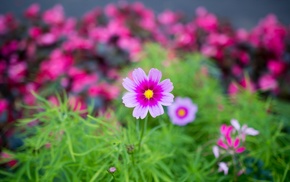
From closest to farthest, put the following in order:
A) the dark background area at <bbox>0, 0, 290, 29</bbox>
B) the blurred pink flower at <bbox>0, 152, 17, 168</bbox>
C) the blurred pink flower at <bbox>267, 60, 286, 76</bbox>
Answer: the blurred pink flower at <bbox>0, 152, 17, 168</bbox> → the blurred pink flower at <bbox>267, 60, 286, 76</bbox> → the dark background area at <bbox>0, 0, 290, 29</bbox>

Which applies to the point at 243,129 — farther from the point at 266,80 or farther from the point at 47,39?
the point at 47,39

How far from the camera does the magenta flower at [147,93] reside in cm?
62

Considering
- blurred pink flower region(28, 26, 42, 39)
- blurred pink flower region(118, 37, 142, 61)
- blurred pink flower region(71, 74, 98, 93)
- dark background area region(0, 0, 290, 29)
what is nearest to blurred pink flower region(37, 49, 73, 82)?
blurred pink flower region(71, 74, 98, 93)

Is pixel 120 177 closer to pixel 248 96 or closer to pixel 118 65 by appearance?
pixel 248 96

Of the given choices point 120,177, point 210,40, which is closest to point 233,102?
point 210,40

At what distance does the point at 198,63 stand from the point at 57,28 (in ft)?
3.42

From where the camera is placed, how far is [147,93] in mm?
646

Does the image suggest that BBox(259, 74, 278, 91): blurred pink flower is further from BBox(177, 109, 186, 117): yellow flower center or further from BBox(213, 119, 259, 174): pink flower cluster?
BBox(213, 119, 259, 174): pink flower cluster

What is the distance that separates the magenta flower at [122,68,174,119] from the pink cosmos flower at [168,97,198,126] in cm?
44

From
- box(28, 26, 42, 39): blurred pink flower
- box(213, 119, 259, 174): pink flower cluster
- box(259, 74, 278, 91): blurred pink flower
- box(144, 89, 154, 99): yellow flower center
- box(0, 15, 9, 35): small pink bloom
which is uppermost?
box(0, 15, 9, 35): small pink bloom

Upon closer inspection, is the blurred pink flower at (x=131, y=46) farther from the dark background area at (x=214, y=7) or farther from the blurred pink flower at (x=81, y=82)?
the dark background area at (x=214, y=7)

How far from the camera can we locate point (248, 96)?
4.36 feet

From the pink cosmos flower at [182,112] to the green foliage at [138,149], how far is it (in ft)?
0.20

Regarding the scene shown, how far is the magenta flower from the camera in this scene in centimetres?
62
